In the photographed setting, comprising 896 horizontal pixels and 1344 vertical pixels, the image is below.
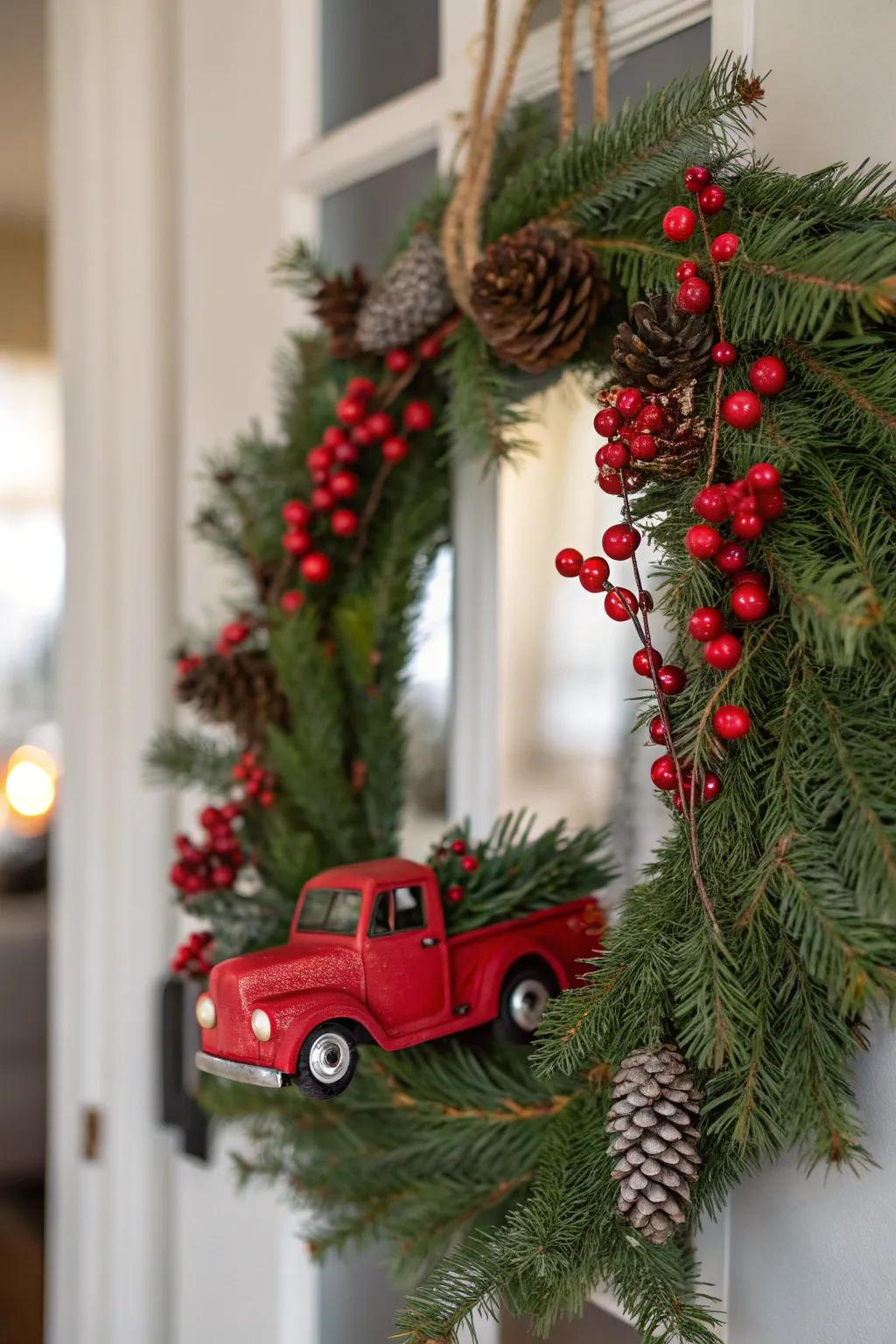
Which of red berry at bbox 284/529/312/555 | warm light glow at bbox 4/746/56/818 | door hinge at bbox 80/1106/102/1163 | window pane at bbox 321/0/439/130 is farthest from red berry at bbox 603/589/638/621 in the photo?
warm light glow at bbox 4/746/56/818

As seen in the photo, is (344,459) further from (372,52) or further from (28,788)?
(28,788)

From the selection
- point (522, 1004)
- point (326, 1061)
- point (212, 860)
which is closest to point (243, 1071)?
point (326, 1061)

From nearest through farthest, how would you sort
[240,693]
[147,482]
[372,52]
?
[240,693], [372,52], [147,482]

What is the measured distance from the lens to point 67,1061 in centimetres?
127

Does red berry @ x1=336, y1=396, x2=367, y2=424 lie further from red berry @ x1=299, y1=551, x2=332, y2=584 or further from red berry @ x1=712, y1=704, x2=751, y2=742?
red berry @ x1=712, y1=704, x2=751, y2=742

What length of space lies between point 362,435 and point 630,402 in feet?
0.92

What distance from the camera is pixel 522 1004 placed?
0.62 m

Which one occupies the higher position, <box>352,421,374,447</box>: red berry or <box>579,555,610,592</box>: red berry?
<box>352,421,374,447</box>: red berry

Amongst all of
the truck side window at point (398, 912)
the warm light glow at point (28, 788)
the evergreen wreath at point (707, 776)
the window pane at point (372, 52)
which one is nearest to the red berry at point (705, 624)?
the evergreen wreath at point (707, 776)

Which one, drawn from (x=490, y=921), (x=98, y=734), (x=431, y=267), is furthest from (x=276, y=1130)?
(x=431, y=267)

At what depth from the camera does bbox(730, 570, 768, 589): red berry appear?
1.58ft

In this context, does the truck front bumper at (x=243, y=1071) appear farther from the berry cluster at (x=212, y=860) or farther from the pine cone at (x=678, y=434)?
the pine cone at (x=678, y=434)

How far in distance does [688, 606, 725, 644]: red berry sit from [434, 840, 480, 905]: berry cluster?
0.23 meters

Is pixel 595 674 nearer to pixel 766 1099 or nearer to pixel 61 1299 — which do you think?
pixel 766 1099
